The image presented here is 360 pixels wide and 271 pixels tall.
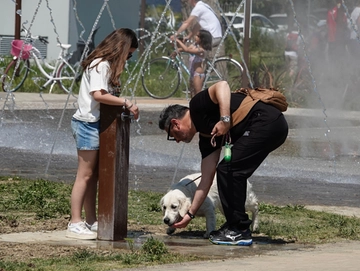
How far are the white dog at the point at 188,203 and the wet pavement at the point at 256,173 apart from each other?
192 mm

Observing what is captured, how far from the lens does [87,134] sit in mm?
6641

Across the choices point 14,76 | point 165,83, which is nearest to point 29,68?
point 14,76

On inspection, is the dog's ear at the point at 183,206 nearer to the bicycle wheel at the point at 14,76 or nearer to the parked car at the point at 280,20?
the bicycle wheel at the point at 14,76

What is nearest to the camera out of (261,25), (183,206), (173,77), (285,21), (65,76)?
(183,206)

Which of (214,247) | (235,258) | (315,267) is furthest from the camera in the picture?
(214,247)

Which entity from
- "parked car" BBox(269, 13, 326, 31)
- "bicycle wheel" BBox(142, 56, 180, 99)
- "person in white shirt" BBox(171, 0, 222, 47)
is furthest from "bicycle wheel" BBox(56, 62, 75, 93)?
"parked car" BBox(269, 13, 326, 31)

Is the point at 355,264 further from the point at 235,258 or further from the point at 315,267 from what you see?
the point at 235,258

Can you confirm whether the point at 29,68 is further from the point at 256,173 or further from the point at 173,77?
the point at 256,173

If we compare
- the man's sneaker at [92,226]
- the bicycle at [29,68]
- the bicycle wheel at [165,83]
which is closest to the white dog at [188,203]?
the man's sneaker at [92,226]

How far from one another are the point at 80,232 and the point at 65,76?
1483 centimetres

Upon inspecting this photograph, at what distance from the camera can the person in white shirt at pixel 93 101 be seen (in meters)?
6.53

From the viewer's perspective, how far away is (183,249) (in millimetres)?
6305

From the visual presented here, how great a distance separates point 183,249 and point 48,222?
1458mm

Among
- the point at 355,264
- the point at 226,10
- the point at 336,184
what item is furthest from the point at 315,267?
the point at 226,10
